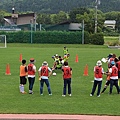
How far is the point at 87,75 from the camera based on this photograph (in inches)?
856

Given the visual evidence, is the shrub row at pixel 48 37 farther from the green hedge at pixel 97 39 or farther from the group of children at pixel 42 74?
the group of children at pixel 42 74

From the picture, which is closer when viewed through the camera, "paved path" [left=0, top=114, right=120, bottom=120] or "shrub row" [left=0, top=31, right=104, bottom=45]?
"paved path" [left=0, top=114, right=120, bottom=120]

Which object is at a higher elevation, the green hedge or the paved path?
the green hedge

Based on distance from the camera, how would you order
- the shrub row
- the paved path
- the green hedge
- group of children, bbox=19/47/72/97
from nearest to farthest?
1. the paved path
2. group of children, bbox=19/47/72/97
3. the green hedge
4. the shrub row

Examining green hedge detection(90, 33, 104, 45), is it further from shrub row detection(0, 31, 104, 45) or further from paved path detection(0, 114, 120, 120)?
paved path detection(0, 114, 120, 120)

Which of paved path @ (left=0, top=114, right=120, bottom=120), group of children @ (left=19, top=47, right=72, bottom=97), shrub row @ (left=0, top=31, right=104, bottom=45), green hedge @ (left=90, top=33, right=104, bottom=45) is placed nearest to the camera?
paved path @ (left=0, top=114, right=120, bottom=120)

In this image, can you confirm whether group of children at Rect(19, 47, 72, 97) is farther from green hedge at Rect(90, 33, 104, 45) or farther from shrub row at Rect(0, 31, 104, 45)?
shrub row at Rect(0, 31, 104, 45)

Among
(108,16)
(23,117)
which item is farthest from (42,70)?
(108,16)

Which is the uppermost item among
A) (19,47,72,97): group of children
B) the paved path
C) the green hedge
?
the green hedge

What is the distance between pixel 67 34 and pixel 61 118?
55.9 metres

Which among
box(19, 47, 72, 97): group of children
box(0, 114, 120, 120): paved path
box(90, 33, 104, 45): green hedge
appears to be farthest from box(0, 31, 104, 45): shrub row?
box(0, 114, 120, 120): paved path

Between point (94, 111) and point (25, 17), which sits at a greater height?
point (25, 17)

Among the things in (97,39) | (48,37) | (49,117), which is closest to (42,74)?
(49,117)

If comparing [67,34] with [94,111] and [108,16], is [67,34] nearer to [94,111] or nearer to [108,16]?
[94,111]
